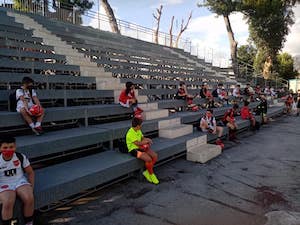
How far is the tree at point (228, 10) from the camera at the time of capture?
23859 millimetres

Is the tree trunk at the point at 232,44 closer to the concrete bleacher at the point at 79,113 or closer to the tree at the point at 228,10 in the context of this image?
the tree at the point at 228,10

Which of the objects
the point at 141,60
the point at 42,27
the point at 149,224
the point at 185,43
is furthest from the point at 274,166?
the point at 185,43

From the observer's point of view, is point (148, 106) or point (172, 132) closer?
point (172, 132)

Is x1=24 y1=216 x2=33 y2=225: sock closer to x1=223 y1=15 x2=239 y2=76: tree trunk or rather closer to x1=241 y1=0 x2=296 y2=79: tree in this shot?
x1=223 y1=15 x2=239 y2=76: tree trunk

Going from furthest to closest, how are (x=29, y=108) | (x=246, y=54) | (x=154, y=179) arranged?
(x=246, y=54), (x=154, y=179), (x=29, y=108)

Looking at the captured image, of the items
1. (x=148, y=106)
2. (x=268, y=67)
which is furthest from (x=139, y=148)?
(x=268, y=67)

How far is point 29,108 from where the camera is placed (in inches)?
212

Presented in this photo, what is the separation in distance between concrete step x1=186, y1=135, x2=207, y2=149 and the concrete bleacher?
0.11m

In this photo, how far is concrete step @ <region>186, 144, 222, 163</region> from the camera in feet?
23.1

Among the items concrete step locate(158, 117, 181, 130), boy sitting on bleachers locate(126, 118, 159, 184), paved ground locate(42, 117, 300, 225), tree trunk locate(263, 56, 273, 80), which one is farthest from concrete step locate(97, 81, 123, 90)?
tree trunk locate(263, 56, 273, 80)

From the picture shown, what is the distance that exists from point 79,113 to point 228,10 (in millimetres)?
20901

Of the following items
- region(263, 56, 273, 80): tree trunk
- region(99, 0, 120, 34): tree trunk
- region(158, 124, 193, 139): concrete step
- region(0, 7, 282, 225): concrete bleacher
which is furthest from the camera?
region(263, 56, 273, 80): tree trunk

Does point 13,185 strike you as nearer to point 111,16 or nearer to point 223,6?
point 111,16

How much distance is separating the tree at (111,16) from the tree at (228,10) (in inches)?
338
